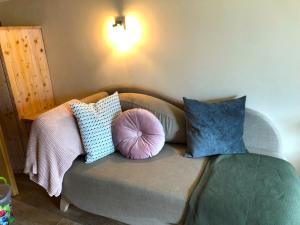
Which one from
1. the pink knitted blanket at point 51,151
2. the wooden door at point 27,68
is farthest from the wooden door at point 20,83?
the pink knitted blanket at point 51,151

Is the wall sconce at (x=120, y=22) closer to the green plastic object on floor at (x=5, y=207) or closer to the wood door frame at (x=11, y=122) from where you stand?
the wood door frame at (x=11, y=122)

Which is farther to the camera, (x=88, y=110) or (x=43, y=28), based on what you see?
(x=43, y=28)

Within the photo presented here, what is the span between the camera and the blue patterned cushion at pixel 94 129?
6.22 ft

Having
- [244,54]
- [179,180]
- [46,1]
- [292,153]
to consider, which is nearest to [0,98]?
[46,1]

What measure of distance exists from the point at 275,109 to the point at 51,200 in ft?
6.81

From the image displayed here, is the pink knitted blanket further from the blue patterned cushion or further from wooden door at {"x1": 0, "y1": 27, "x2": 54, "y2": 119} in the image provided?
wooden door at {"x1": 0, "y1": 27, "x2": 54, "y2": 119}

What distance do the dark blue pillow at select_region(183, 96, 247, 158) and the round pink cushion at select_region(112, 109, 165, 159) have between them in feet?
0.89

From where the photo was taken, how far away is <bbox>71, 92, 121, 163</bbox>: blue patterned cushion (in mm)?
1895

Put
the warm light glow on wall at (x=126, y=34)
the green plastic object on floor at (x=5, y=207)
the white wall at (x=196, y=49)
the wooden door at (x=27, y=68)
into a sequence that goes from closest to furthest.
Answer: the green plastic object on floor at (x=5, y=207) → the white wall at (x=196, y=49) → the warm light glow on wall at (x=126, y=34) → the wooden door at (x=27, y=68)

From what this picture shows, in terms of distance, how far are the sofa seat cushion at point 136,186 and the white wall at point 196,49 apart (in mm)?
697

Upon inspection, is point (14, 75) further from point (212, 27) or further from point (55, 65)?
point (212, 27)

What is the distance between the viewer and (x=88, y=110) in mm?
1938

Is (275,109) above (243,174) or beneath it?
above

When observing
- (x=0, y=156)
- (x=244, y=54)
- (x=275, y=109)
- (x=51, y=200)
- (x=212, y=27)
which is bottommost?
(x=51, y=200)
